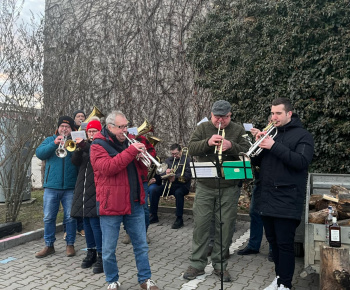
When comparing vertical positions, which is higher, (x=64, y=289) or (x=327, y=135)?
(x=327, y=135)

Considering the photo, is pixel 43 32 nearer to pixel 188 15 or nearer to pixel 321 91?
pixel 188 15

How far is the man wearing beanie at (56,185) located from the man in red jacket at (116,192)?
144 centimetres

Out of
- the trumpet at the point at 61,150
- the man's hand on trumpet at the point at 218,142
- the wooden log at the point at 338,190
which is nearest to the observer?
the man's hand on trumpet at the point at 218,142

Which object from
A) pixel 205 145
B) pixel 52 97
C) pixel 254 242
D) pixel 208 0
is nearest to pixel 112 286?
pixel 205 145

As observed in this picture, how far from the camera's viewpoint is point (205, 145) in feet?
13.4

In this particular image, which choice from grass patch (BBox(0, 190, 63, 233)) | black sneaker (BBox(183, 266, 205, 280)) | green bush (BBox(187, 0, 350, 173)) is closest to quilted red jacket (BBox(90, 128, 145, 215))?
→ black sneaker (BBox(183, 266, 205, 280))

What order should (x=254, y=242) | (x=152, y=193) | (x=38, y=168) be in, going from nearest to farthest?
(x=254, y=242), (x=152, y=193), (x=38, y=168)

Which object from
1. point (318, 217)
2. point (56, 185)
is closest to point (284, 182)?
point (318, 217)

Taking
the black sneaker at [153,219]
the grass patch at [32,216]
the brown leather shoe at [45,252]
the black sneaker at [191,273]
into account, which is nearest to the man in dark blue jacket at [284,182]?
the black sneaker at [191,273]

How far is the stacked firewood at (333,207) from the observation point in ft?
12.1

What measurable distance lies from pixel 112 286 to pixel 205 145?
183 cm

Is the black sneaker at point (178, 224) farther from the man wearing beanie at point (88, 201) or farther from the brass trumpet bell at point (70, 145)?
the brass trumpet bell at point (70, 145)

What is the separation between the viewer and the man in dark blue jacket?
138 inches

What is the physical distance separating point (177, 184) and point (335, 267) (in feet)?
12.8
